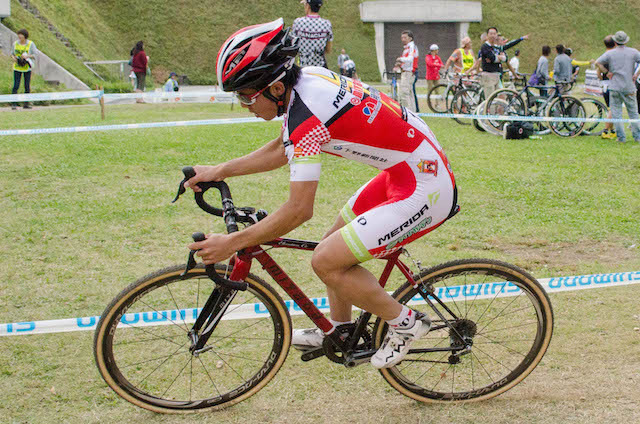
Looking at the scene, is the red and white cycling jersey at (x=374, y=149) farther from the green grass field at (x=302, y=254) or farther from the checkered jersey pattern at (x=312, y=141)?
the green grass field at (x=302, y=254)

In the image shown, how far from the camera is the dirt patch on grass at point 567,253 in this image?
21.4 ft

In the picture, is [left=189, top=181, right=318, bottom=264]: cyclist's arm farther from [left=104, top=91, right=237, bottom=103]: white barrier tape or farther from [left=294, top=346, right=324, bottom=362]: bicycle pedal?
[left=104, top=91, right=237, bottom=103]: white barrier tape

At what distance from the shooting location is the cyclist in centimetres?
329

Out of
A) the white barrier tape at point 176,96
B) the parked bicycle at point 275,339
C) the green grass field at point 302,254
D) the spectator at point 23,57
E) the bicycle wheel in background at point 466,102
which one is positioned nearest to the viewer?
the parked bicycle at point 275,339

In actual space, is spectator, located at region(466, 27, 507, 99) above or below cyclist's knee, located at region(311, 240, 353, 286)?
above

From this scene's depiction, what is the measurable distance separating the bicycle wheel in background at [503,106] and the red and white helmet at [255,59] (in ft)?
39.5

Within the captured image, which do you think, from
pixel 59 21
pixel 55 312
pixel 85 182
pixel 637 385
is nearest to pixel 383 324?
pixel 637 385

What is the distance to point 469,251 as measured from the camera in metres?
6.88

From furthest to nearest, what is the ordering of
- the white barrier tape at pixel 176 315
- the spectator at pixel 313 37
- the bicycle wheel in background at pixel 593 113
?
1. the bicycle wheel in background at pixel 593 113
2. the spectator at pixel 313 37
3. the white barrier tape at pixel 176 315

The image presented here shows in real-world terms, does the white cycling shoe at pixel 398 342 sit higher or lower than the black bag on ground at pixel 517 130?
lower

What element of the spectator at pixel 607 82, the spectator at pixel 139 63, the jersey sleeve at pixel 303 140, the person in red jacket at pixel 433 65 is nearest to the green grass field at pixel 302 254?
the spectator at pixel 607 82

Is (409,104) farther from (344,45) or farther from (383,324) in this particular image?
(344,45)

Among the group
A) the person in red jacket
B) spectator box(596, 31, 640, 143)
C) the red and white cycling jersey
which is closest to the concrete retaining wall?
the person in red jacket

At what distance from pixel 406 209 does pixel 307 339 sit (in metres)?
1.06
